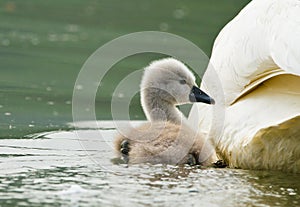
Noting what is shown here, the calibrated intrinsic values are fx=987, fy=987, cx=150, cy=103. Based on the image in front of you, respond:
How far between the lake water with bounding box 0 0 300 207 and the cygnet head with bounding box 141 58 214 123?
0.38 metres

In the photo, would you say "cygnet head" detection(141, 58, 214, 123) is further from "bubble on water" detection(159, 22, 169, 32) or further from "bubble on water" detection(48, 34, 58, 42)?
"bubble on water" detection(159, 22, 169, 32)

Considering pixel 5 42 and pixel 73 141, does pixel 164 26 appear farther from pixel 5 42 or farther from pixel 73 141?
pixel 73 141

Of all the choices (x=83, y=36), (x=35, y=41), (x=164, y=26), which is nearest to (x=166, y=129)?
(x=35, y=41)

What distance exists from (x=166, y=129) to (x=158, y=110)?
1.25 ft

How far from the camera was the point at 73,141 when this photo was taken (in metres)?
5.70

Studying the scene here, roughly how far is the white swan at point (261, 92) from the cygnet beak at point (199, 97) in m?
0.05

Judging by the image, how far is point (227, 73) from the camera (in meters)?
5.40

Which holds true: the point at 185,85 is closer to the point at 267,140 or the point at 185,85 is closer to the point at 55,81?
the point at 267,140

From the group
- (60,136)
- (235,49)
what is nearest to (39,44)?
(60,136)

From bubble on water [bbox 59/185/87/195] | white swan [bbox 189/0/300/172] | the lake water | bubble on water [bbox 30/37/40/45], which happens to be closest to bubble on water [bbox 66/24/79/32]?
the lake water

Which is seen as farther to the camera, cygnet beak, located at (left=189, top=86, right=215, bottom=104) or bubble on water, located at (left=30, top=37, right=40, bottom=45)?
bubble on water, located at (left=30, top=37, right=40, bottom=45)

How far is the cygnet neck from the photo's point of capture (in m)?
5.57

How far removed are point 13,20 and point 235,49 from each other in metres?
6.64

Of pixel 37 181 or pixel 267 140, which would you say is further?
pixel 267 140
